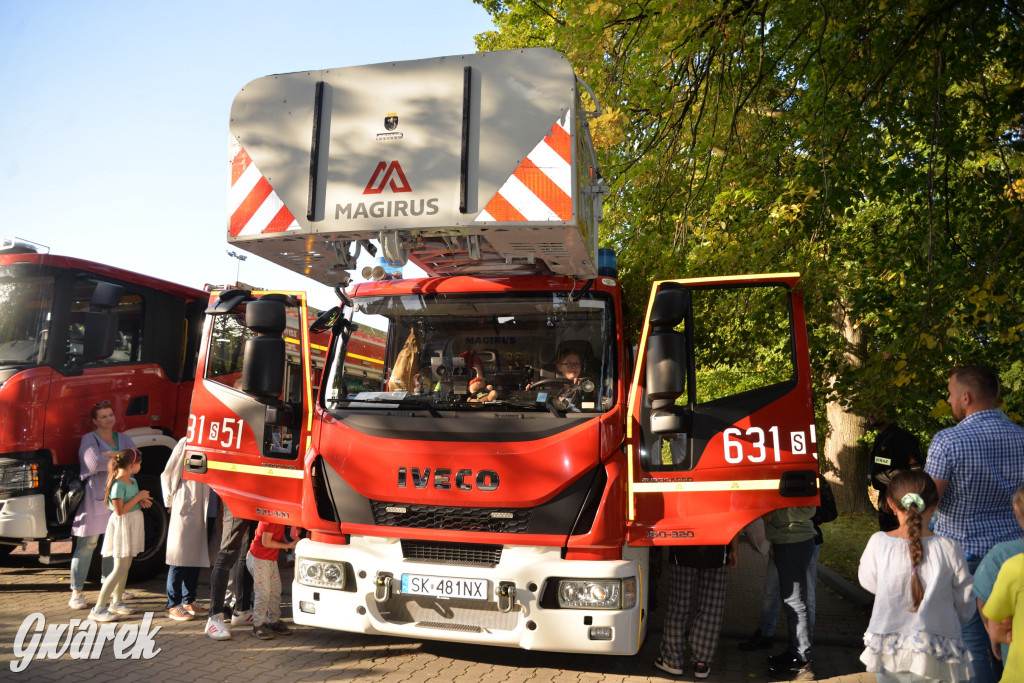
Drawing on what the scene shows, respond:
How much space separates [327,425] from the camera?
4.96 metres

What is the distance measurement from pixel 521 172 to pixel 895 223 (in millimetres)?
9345

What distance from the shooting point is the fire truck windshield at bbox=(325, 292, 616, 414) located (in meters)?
4.89

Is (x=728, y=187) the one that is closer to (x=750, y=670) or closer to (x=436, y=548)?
(x=750, y=670)

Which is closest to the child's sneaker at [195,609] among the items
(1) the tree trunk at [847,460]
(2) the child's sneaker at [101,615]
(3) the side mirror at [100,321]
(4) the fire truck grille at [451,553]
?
(2) the child's sneaker at [101,615]

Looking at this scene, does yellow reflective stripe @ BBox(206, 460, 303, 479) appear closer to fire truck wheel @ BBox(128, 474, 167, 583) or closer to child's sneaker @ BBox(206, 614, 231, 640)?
child's sneaker @ BBox(206, 614, 231, 640)

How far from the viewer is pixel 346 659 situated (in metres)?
5.36

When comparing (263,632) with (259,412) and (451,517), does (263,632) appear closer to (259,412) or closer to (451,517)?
(259,412)

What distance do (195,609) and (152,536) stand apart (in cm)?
139

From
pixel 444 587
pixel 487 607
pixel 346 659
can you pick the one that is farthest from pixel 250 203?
pixel 346 659

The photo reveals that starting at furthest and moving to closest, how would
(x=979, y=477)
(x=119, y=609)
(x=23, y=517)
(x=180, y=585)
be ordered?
(x=23, y=517)
(x=180, y=585)
(x=119, y=609)
(x=979, y=477)

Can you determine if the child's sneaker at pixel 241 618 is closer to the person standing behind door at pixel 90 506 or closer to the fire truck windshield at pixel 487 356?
the person standing behind door at pixel 90 506

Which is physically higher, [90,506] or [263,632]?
[90,506]

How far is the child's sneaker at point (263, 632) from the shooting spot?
582 centimetres

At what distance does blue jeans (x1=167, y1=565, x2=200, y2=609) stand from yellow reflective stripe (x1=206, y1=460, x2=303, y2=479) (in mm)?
1227
